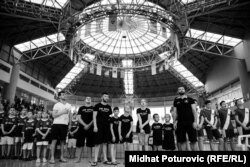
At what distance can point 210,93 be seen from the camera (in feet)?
107

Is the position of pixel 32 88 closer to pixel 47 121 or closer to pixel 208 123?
pixel 47 121

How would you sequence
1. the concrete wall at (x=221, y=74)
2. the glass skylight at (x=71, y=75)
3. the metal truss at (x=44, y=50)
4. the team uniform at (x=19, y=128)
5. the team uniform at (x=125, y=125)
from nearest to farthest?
the team uniform at (x=125, y=125), the team uniform at (x=19, y=128), the metal truss at (x=44, y=50), the concrete wall at (x=221, y=74), the glass skylight at (x=71, y=75)

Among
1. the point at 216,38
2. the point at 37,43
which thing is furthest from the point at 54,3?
the point at 216,38

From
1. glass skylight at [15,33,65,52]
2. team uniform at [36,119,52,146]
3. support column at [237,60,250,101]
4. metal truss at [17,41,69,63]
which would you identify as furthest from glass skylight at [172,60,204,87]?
team uniform at [36,119,52,146]

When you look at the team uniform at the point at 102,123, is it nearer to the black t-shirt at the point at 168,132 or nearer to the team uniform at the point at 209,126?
the black t-shirt at the point at 168,132

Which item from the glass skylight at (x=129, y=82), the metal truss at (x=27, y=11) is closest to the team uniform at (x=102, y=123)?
the metal truss at (x=27, y=11)

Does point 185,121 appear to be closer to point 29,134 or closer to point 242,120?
point 242,120

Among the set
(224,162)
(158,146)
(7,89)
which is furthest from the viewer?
(7,89)

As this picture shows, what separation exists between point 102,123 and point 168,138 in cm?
383

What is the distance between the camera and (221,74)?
92.7ft

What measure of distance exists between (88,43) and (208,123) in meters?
21.7

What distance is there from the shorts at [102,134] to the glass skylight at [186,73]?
27.5m

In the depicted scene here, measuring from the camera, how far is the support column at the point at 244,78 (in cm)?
2154

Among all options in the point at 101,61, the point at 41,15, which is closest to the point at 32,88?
the point at 101,61
